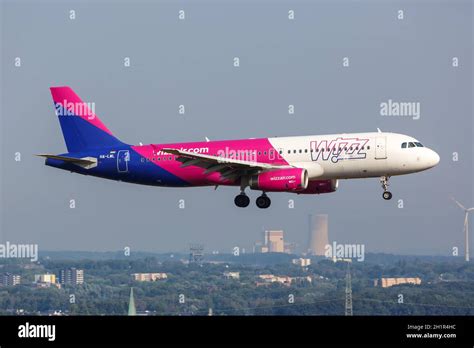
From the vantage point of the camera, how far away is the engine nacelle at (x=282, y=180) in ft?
246

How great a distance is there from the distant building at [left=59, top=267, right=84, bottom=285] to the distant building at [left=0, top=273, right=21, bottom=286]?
463 centimetres

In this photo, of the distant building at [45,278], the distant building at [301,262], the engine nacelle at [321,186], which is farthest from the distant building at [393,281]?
the engine nacelle at [321,186]

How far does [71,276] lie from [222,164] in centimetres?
4445

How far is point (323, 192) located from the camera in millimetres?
80250

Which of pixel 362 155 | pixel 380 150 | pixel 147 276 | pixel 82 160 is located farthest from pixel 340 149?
pixel 147 276

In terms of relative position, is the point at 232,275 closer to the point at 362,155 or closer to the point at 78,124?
the point at 78,124

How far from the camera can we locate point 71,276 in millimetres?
117250

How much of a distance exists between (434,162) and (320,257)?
228 feet

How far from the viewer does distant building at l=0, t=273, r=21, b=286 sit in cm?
11412

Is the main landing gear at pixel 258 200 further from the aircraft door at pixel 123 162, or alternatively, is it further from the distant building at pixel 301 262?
the distant building at pixel 301 262

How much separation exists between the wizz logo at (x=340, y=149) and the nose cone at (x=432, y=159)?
4.23 meters
